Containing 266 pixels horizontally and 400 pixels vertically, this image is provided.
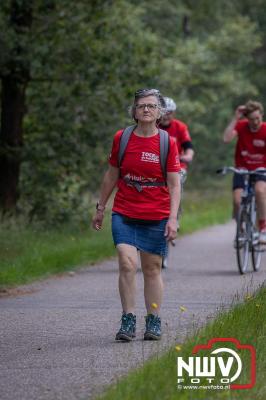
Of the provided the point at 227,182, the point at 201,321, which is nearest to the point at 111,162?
the point at 201,321

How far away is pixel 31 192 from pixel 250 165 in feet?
22.5

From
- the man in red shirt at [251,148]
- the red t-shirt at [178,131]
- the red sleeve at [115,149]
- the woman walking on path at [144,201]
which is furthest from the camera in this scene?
the red t-shirt at [178,131]

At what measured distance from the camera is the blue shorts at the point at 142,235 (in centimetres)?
955

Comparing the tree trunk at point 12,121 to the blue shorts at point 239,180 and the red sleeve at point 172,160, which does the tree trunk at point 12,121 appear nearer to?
the blue shorts at point 239,180

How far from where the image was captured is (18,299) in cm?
1252

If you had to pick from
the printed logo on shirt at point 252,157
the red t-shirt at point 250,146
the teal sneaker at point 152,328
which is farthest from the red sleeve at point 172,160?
the printed logo on shirt at point 252,157

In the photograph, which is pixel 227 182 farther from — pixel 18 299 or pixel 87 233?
pixel 18 299

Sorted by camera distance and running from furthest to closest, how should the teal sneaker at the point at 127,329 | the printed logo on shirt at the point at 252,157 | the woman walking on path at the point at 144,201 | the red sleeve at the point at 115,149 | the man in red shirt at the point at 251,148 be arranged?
the printed logo on shirt at the point at 252,157, the man in red shirt at the point at 251,148, the red sleeve at the point at 115,149, the woman walking on path at the point at 144,201, the teal sneaker at the point at 127,329

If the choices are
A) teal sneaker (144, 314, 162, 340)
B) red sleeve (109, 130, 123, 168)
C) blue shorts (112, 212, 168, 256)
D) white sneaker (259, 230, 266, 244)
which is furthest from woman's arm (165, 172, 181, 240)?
white sneaker (259, 230, 266, 244)

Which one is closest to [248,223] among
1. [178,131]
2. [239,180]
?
[239,180]

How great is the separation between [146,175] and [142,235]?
1.42 ft

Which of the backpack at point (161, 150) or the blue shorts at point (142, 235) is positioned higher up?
the backpack at point (161, 150)

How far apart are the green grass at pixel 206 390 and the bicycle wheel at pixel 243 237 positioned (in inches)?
233

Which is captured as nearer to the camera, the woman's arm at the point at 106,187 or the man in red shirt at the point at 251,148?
the woman's arm at the point at 106,187
